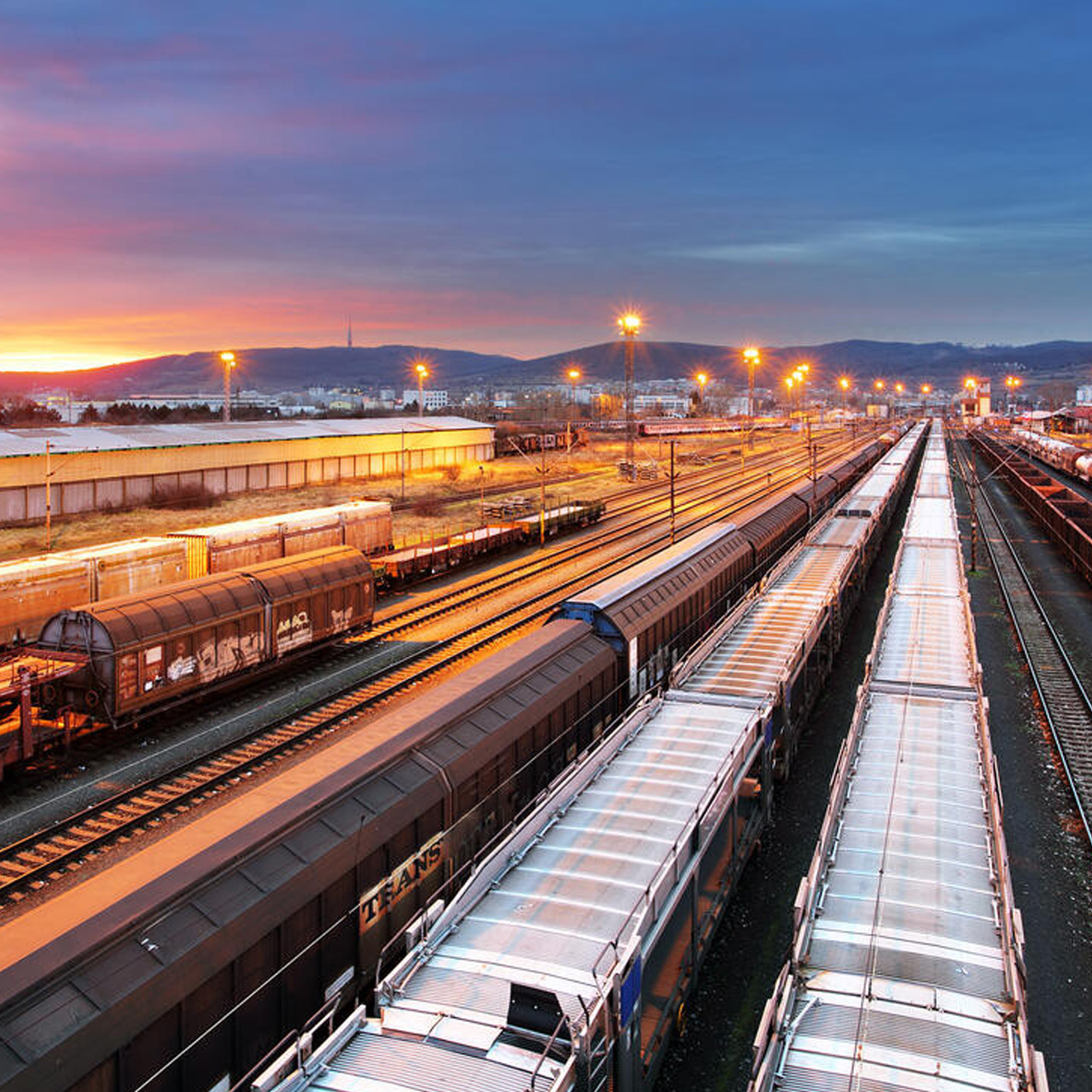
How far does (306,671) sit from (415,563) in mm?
13496

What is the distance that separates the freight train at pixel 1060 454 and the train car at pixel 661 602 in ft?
233

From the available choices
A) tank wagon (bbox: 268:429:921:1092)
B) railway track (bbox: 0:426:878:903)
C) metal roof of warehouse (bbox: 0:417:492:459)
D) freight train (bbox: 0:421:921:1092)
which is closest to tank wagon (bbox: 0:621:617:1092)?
freight train (bbox: 0:421:921:1092)

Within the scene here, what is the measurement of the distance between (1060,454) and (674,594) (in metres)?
98.5

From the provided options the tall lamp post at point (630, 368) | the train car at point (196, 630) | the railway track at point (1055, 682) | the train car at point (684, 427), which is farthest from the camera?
the train car at point (684, 427)

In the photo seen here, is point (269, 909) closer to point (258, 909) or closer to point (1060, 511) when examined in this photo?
point (258, 909)

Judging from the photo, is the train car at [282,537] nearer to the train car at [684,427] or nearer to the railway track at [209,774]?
the railway track at [209,774]

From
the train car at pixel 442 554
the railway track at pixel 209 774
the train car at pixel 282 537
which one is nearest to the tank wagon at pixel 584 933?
the railway track at pixel 209 774

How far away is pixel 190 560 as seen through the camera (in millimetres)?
32844

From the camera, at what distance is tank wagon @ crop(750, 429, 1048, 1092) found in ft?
30.4

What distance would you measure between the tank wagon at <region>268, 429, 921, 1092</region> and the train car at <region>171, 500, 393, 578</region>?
2123cm

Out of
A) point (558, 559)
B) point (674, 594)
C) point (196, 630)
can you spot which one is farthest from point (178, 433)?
point (674, 594)

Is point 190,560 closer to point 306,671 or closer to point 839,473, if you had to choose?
point 306,671

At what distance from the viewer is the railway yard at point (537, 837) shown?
30.8ft

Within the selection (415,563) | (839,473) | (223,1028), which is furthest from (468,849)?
(839,473)
